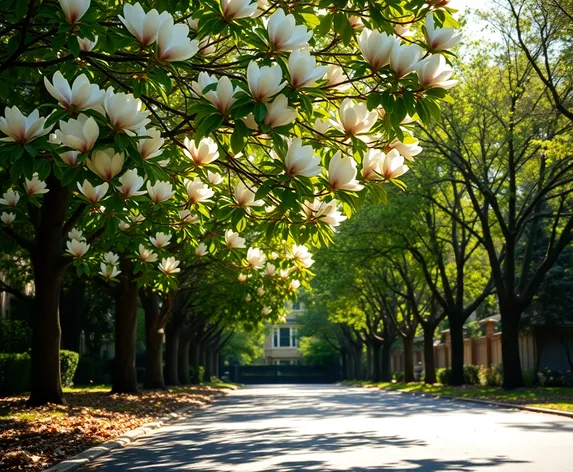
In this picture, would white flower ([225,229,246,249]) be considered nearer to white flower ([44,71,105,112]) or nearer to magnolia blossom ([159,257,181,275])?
magnolia blossom ([159,257,181,275])

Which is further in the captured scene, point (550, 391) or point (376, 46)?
point (550, 391)

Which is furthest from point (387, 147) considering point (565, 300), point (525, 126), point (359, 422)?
point (565, 300)

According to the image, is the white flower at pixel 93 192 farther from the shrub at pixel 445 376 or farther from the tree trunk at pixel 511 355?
the shrub at pixel 445 376

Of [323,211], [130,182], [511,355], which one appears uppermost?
[130,182]

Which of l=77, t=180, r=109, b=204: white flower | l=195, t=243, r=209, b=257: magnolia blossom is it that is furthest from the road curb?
l=77, t=180, r=109, b=204: white flower

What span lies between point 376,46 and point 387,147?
1374mm

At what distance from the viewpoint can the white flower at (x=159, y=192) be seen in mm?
7344

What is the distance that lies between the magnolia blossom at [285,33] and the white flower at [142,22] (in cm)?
75

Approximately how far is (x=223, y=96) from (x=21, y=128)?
1.43m

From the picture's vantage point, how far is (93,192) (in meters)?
6.70

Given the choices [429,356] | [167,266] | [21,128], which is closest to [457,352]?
[429,356]

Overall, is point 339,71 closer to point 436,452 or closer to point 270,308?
point 436,452

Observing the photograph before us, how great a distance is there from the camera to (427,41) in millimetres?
6402

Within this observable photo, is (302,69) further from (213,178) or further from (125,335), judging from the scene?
(125,335)
